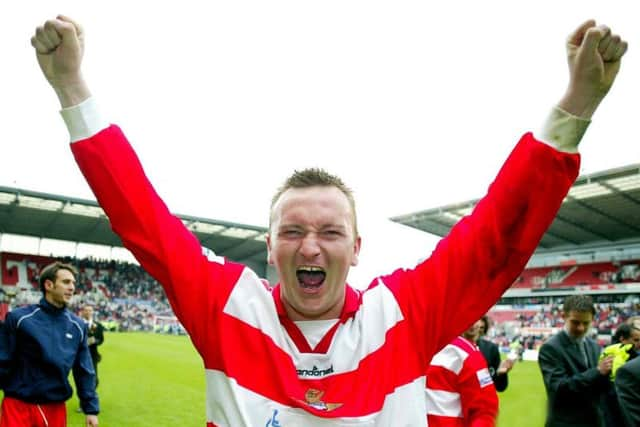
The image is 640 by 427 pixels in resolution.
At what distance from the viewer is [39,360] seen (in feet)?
15.0

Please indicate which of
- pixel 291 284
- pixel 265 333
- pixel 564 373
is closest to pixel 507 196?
pixel 291 284

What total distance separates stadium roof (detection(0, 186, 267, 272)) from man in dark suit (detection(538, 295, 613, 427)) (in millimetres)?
29895

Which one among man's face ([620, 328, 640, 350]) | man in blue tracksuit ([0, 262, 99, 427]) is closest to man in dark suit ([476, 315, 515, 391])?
man's face ([620, 328, 640, 350])

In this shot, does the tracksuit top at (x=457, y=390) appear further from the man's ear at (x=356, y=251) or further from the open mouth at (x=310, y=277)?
the open mouth at (x=310, y=277)

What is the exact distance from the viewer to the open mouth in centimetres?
173

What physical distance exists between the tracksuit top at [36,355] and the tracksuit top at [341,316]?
3429 millimetres

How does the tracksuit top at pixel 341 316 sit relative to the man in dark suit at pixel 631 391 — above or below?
above

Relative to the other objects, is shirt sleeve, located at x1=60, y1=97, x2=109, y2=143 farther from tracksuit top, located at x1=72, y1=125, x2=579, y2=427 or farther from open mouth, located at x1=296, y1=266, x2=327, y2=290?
open mouth, located at x1=296, y1=266, x2=327, y2=290

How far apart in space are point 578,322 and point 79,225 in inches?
1621

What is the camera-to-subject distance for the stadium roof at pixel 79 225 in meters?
34.8

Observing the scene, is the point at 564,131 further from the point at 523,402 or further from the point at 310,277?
the point at 523,402

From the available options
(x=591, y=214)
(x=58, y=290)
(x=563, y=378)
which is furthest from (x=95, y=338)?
(x=591, y=214)

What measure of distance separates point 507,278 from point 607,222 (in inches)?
1429

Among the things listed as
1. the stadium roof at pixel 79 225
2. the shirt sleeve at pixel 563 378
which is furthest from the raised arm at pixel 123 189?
the stadium roof at pixel 79 225
